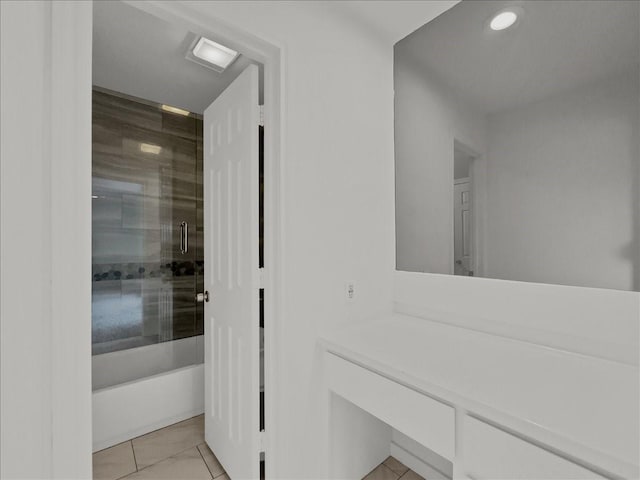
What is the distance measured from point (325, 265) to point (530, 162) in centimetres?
92

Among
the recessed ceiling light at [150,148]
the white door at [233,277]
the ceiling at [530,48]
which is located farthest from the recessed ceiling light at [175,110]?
the ceiling at [530,48]

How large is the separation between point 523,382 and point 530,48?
1.21 meters

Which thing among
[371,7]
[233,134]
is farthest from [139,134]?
[371,7]

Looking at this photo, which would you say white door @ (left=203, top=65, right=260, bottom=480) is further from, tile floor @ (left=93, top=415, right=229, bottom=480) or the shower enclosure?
the shower enclosure

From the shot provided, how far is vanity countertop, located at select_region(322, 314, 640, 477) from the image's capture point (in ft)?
2.26

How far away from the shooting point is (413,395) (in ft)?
3.32

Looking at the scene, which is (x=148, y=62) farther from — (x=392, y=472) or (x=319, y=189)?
(x=392, y=472)

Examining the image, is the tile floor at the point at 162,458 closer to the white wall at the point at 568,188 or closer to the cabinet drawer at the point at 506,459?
the cabinet drawer at the point at 506,459

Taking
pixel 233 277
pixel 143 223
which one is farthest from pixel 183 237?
pixel 233 277

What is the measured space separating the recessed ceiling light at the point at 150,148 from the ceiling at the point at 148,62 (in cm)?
37

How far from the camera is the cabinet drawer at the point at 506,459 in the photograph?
2.29 feet

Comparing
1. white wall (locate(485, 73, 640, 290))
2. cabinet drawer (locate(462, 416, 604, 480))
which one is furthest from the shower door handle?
cabinet drawer (locate(462, 416, 604, 480))

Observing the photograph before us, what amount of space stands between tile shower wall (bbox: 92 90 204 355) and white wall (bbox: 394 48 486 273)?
6.15ft

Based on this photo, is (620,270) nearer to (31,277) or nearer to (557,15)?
(557,15)
